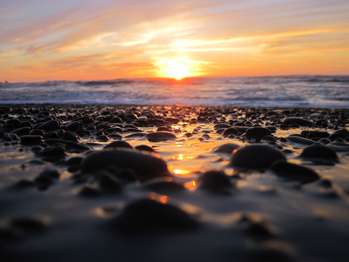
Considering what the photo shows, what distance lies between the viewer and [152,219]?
61.6 inches

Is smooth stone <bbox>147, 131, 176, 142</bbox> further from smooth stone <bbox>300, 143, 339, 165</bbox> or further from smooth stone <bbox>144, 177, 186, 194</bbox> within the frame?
smooth stone <bbox>144, 177, 186, 194</bbox>

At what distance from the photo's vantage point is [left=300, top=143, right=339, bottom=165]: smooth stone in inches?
131

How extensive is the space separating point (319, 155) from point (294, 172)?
979 mm

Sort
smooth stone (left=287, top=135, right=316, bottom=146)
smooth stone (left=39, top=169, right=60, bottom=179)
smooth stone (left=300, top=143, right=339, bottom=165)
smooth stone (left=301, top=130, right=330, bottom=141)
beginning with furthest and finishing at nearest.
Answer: smooth stone (left=301, top=130, right=330, bottom=141), smooth stone (left=287, top=135, right=316, bottom=146), smooth stone (left=300, top=143, right=339, bottom=165), smooth stone (left=39, top=169, right=60, bottom=179)

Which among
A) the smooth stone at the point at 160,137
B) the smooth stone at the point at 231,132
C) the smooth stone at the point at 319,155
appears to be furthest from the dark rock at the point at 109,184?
the smooth stone at the point at 231,132

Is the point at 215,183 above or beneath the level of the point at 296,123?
above

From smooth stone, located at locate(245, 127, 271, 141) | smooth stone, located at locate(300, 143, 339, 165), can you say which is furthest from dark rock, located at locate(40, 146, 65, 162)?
smooth stone, located at locate(245, 127, 271, 141)

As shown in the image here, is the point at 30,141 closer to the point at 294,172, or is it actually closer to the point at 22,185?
the point at 22,185

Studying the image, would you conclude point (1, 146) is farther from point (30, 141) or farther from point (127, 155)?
point (127, 155)

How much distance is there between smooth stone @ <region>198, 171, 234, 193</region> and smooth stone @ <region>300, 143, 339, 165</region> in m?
1.38

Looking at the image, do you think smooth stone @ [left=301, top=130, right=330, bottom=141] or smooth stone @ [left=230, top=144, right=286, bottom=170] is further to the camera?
smooth stone @ [left=301, top=130, right=330, bottom=141]

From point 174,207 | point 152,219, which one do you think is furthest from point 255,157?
point 152,219

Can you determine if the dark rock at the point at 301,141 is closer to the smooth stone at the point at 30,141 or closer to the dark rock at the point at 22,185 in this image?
the smooth stone at the point at 30,141

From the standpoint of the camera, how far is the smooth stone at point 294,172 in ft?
8.31
